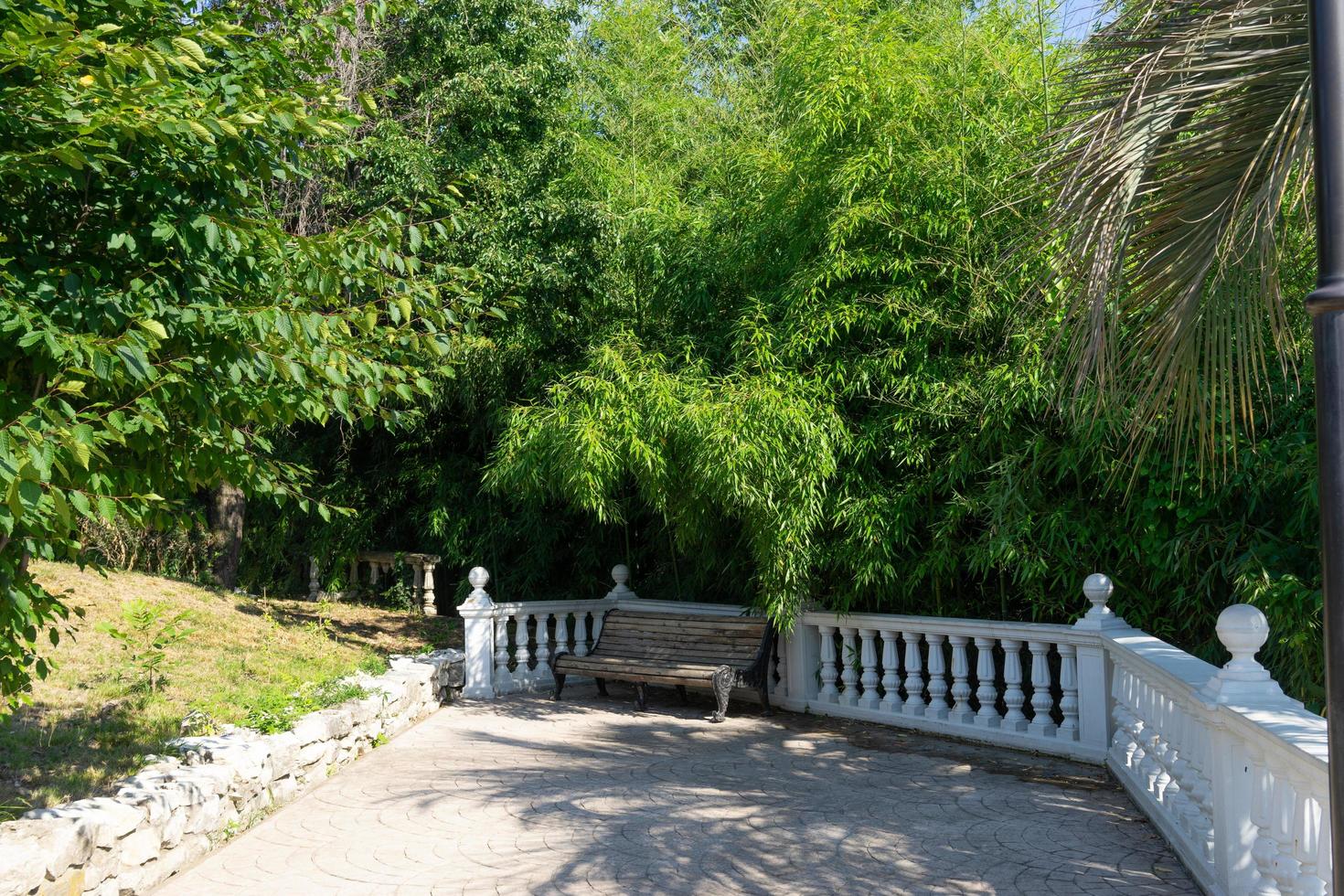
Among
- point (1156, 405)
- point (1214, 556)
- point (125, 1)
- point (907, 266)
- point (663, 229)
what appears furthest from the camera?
point (663, 229)

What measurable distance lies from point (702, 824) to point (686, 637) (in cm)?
303

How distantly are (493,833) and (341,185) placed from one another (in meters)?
7.03

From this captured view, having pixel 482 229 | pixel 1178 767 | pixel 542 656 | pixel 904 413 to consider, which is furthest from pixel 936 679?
pixel 482 229

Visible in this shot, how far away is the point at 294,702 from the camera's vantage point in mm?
6324

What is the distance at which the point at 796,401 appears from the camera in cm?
642

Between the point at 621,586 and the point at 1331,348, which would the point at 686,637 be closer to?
the point at 621,586

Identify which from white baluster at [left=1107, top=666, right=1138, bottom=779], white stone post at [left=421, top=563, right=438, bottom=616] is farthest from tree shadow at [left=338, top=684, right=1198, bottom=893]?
white stone post at [left=421, top=563, right=438, bottom=616]

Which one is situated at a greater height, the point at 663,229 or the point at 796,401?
the point at 663,229

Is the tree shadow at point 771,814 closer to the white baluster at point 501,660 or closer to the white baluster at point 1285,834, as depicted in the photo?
the white baluster at point 1285,834

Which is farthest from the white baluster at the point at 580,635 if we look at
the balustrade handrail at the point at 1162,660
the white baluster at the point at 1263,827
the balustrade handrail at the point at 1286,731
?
the white baluster at the point at 1263,827

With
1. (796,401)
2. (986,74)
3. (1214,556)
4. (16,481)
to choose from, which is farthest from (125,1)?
(1214,556)

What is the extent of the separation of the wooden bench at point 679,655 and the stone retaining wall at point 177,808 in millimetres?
1761

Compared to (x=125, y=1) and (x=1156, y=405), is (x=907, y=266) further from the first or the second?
(x=125, y=1)

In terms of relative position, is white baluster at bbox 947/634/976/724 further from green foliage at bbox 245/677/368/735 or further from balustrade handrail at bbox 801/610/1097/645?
green foliage at bbox 245/677/368/735
